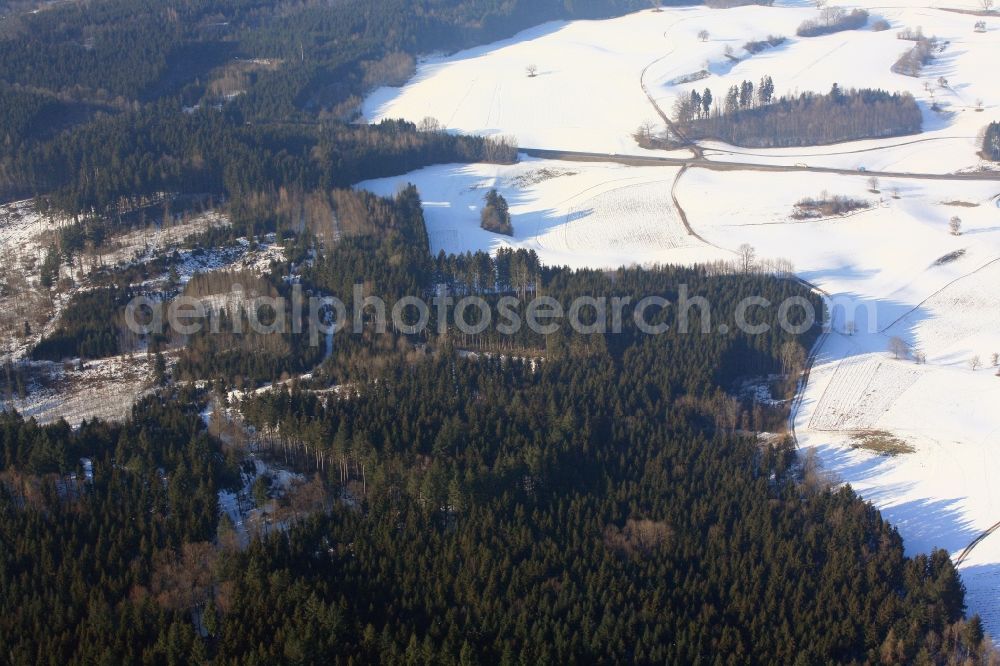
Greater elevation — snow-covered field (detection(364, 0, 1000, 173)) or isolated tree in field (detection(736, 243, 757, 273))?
snow-covered field (detection(364, 0, 1000, 173))

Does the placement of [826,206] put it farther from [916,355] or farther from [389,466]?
[389,466]

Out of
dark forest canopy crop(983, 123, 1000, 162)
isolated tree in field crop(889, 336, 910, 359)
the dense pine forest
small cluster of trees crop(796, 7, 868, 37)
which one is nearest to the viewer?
the dense pine forest

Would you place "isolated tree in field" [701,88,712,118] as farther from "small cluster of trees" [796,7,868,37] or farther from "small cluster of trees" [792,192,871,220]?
"small cluster of trees" [796,7,868,37]

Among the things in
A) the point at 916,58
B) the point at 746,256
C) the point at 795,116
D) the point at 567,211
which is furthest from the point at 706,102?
the point at 746,256

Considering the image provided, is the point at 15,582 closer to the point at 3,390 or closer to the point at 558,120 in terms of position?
the point at 3,390

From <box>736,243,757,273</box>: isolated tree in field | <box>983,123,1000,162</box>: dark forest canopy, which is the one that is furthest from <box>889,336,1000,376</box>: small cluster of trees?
<box>983,123,1000,162</box>: dark forest canopy

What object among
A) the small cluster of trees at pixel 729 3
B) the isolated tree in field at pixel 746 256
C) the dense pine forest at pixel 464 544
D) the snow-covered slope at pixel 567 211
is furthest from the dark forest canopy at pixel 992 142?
the small cluster of trees at pixel 729 3
